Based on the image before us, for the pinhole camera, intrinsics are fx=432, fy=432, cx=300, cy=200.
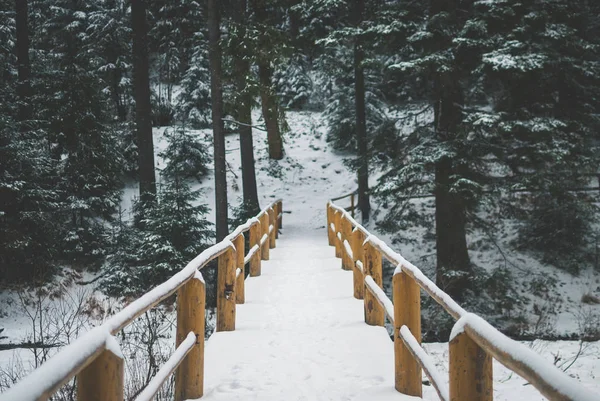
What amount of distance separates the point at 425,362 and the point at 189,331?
5.85 ft

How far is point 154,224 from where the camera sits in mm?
13695

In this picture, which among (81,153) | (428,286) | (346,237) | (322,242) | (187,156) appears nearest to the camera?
(428,286)

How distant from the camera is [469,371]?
223cm

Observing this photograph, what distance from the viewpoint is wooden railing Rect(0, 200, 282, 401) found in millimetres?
1445

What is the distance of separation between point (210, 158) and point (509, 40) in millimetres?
17821

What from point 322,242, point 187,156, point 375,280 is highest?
point 187,156

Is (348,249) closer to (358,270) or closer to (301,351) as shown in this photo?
(358,270)

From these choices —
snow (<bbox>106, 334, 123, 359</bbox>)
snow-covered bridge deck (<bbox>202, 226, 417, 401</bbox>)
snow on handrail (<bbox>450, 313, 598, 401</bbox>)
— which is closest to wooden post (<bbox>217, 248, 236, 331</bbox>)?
snow-covered bridge deck (<bbox>202, 226, 417, 401</bbox>)

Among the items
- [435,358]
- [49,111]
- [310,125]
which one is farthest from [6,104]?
[310,125]

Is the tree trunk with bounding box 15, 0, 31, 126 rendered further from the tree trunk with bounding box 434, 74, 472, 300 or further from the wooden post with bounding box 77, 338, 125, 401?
the wooden post with bounding box 77, 338, 125, 401

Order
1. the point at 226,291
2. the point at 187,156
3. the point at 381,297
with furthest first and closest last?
the point at 187,156 → the point at 226,291 → the point at 381,297

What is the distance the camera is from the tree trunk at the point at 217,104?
43.0ft

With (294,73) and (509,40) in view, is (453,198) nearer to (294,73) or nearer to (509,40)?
(509,40)

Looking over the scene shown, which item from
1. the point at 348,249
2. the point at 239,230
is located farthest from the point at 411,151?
the point at 239,230
